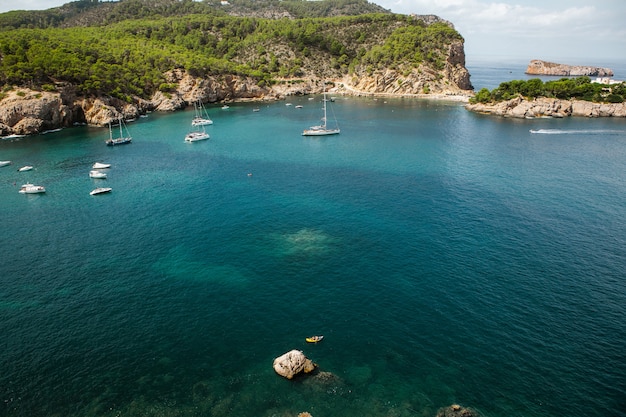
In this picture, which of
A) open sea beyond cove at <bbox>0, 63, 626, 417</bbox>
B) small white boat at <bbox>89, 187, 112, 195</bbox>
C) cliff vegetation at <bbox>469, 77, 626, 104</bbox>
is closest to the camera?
open sea beyond cove at <bbox>0, 63, 626, 417</bbox>

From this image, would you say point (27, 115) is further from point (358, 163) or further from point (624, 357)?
point (624, 357)

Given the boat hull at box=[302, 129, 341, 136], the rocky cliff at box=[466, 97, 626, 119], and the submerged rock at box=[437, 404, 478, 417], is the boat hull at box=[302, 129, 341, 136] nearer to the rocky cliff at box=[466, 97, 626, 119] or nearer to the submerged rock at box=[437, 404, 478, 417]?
the rocky cliff at box=[466, 97, 626, 119]

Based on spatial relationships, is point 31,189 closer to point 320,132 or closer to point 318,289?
point 318,289

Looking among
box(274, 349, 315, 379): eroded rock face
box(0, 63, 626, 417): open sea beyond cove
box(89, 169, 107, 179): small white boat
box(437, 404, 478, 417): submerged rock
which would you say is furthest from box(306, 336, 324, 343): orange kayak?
box(89, 169, 107, 179): small white boat

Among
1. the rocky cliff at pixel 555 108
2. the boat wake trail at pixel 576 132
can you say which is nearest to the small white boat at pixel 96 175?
the boat wake trail at pixel 576 132

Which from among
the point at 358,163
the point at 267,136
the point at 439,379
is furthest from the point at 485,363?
the point at 267,136

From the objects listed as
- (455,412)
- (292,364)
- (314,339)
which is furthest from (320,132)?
(455,412)
